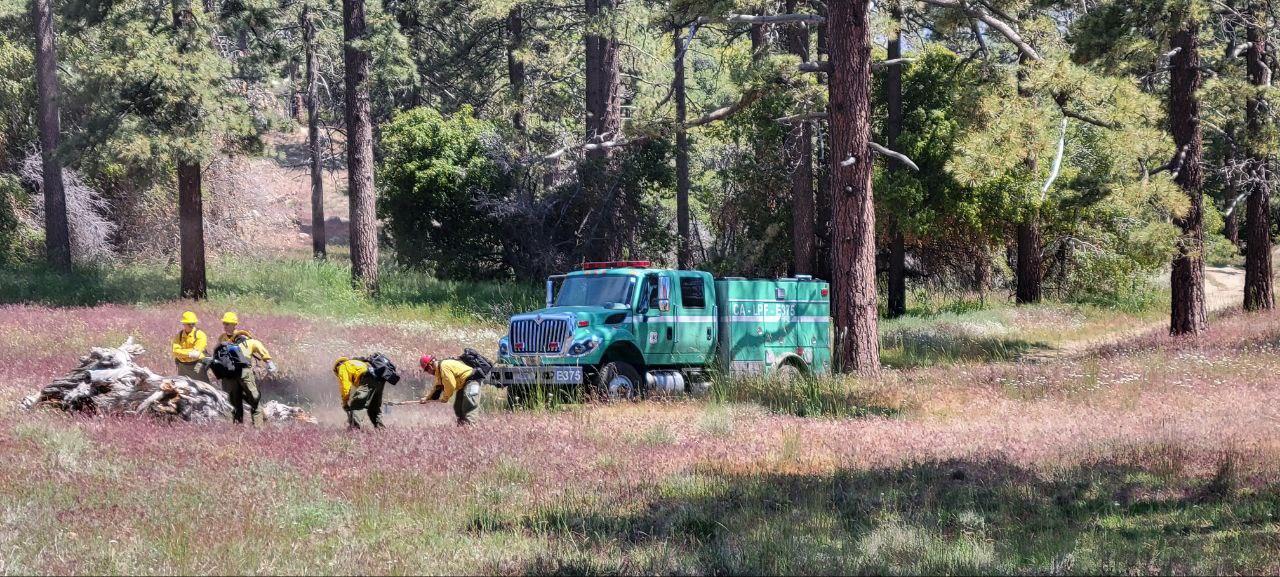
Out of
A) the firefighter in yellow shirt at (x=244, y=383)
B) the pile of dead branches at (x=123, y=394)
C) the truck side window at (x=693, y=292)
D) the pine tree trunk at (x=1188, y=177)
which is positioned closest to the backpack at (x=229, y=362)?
the firefighter in yellow shirt at (x=244, y=383)

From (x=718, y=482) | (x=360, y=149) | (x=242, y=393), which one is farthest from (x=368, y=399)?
(x=360, y=149)

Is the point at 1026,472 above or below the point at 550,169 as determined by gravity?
below

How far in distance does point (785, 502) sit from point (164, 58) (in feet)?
76.7

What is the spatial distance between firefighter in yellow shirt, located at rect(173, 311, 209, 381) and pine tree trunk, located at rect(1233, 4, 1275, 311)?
70.4ft

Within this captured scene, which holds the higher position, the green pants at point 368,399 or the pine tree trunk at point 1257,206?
the pine tree trunk at point 1257,206

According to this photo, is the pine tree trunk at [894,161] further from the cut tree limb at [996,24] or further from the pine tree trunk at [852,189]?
the pine tree trunk at [852,189]

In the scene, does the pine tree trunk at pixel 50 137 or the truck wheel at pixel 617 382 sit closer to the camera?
the truck wheel at pixel 617 382

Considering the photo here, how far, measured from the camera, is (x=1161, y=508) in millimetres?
9133

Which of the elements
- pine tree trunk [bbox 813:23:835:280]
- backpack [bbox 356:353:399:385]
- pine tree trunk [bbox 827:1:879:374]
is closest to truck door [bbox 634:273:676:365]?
pine tree trunk [bbox 827:1:879:374]

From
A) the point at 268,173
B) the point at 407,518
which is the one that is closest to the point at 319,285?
the point at 407,518

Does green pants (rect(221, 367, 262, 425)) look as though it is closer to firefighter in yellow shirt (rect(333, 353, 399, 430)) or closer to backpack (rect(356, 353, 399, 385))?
firefighter in yellow shirt (rect(333, 353, 399, 430))

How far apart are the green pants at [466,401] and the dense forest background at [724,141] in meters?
7.03

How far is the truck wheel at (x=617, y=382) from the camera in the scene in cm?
1691

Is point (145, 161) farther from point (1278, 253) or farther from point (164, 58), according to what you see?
point (1278, 253)
